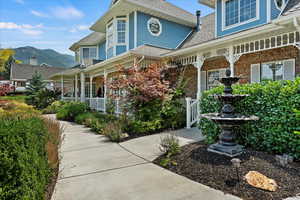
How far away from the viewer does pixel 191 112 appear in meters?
8.36

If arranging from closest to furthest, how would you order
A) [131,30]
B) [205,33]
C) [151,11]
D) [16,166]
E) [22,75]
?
[16,166] < [205,33] < [151,11] < [131,30] < [22,75]

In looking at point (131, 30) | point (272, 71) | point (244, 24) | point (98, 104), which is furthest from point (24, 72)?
point (272, 71)

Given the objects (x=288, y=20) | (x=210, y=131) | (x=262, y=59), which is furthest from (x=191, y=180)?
(x=262, y=59)

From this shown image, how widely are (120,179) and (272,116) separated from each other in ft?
11.6

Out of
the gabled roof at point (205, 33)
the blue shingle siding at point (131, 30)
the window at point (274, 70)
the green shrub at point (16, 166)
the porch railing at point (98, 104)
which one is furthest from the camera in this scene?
the porch railing at point (98, 104)

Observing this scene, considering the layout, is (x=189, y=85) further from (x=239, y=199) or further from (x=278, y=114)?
(x=239, y=199)

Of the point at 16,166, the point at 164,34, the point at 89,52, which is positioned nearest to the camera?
the point at 16,166

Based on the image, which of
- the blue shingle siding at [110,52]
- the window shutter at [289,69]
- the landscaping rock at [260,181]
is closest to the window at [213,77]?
the window shutter at [289,69]

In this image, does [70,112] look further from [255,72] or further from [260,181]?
[260,181]

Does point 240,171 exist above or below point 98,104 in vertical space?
below

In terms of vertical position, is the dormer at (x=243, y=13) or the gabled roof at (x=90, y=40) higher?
the gabled roof at (x=90, y=40)

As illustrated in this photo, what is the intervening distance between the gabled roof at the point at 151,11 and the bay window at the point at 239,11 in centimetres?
441

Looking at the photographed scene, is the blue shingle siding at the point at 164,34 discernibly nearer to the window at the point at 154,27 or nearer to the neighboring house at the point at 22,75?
the window at the point at 154,27

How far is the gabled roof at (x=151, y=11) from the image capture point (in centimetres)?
1164
